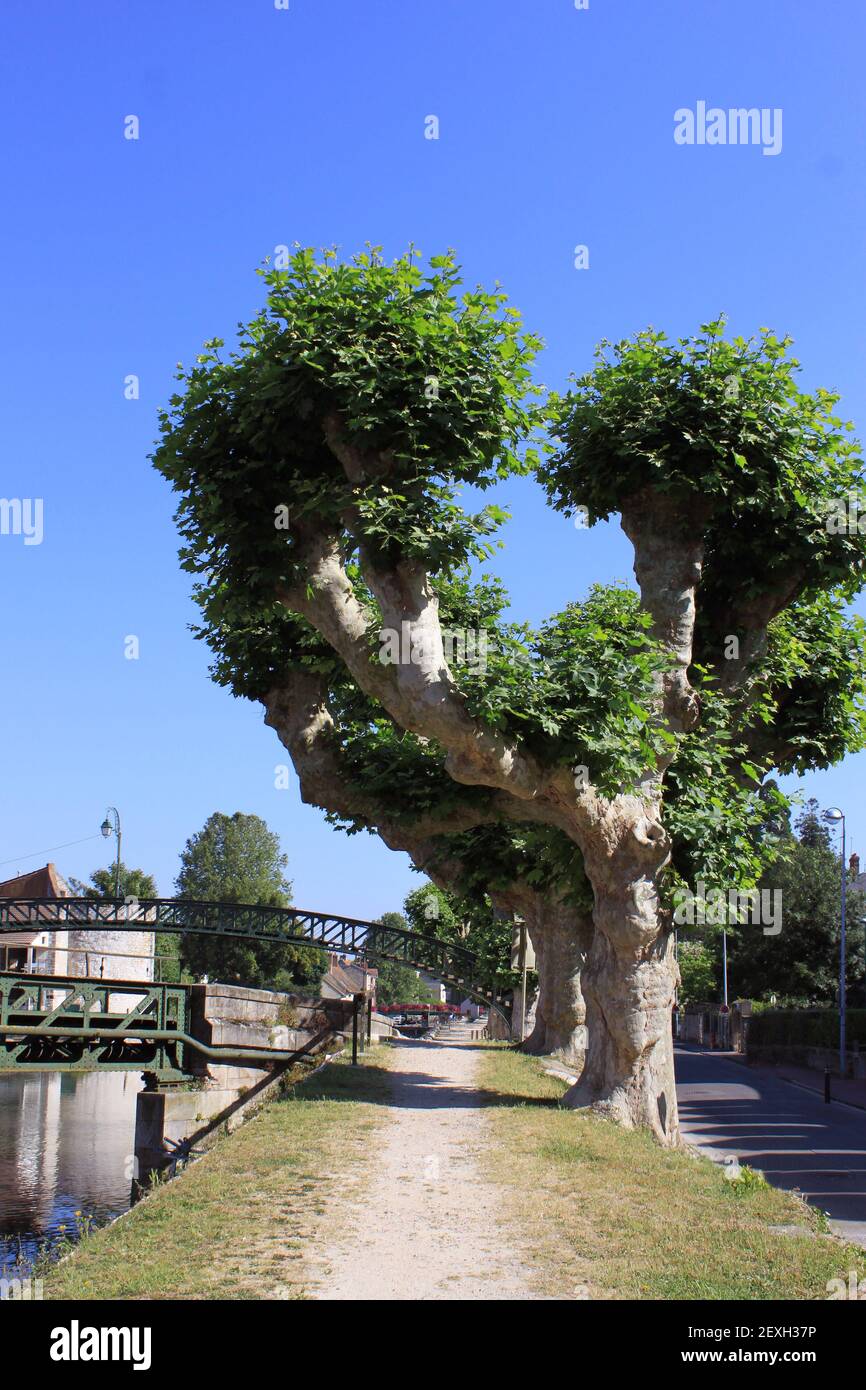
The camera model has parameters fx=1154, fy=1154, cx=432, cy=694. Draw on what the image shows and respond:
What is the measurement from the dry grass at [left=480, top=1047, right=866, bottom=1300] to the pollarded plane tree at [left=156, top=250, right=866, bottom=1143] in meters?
2.94

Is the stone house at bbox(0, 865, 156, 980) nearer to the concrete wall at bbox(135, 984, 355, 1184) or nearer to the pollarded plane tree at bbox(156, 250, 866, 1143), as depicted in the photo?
the concrete wall at bbox(135, 984, 355, 1184)

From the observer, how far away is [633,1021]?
587 inches

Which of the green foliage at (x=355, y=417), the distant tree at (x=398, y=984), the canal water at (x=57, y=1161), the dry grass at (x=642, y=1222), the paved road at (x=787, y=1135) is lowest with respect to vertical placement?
the distant tree at (x=398, y=984)

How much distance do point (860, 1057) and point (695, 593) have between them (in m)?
26.0

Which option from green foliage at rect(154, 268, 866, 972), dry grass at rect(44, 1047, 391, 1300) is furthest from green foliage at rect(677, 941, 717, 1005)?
dry grass at rect(44, 1047, 391, 1300)

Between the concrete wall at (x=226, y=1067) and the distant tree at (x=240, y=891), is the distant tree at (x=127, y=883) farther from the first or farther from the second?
the concrete wall at (x=226, y=1067)

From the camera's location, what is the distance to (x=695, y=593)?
56.9 feet

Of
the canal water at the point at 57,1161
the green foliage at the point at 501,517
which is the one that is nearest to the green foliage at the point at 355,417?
the green foliage at the point at 501,517

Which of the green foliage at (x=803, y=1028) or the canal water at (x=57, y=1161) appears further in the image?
the green foliage at (x=803, y=1028)

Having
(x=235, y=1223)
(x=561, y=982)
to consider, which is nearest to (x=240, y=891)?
(x=561, y=982)

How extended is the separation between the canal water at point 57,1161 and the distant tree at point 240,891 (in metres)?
31.8

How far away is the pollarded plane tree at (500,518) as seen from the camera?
12742 millimetres
